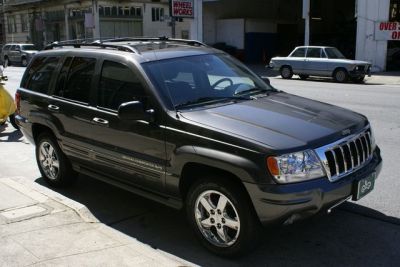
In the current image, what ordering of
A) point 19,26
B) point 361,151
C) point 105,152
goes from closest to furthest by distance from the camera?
point 361,151 → point 105,152 → point 19,26

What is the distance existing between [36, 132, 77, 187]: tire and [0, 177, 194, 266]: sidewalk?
0.42 meters

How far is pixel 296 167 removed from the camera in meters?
3.77

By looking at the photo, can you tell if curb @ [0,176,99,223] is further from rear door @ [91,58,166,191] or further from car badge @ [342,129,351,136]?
car badge @ [342,129,351,136]

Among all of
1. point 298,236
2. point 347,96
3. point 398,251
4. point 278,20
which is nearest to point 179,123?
point 298,236

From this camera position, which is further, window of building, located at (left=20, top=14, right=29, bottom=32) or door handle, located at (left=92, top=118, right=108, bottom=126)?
window of building, located at (left=20, top=14, right=29, bottom=32)

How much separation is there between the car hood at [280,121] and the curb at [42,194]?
1618mm

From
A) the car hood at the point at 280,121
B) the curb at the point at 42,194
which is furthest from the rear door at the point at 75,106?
the car hood at the point at 280,121

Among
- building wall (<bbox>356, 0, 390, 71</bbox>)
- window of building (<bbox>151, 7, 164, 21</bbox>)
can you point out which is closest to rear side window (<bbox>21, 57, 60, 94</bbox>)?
building wall (<bbox>356, 0, 390, 71</bbox>)

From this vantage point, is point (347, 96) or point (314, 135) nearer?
point (314, 135)

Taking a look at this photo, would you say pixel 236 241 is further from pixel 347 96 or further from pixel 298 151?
pixel 347 96

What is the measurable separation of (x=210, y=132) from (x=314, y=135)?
2.67 feet

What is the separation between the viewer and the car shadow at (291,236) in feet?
13.5

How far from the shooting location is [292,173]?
3.76m

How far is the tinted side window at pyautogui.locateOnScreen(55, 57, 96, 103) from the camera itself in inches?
213
